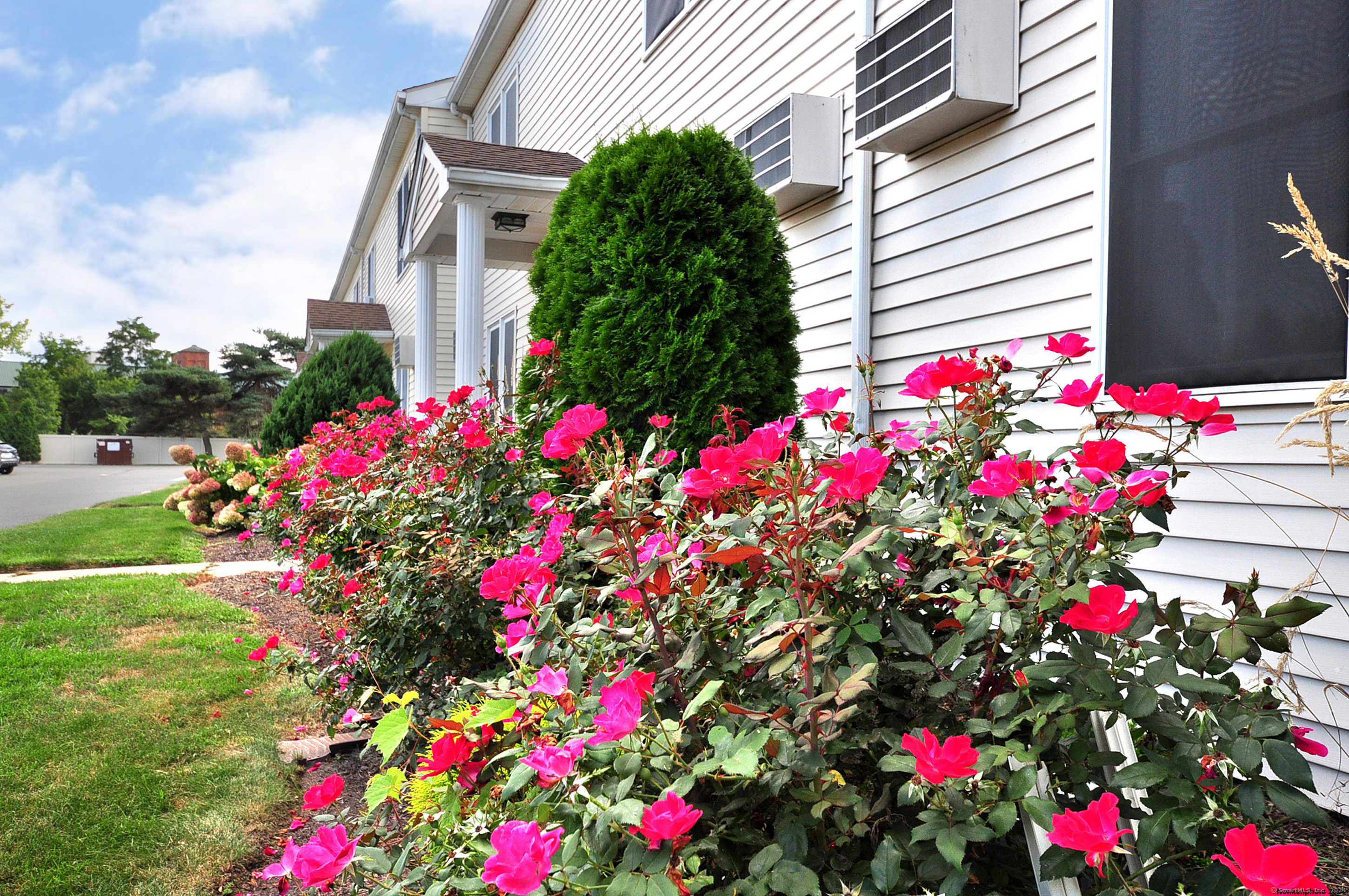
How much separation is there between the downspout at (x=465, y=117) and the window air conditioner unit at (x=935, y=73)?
10557 millimetres

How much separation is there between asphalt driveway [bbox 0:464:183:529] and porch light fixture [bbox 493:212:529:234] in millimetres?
8372

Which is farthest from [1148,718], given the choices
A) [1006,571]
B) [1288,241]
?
[1288,241]

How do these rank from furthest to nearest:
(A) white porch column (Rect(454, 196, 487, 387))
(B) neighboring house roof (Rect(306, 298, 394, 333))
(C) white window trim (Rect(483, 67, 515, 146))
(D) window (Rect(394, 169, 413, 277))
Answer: (B) neighboring house roof (Rect(306, 298, 394, 333)), (C) white window trim (Rect(483, 67, 515, 146)), (D) window (Rect(394, 169, 413, 277)), (A) white porch column (Rect(454, 196, 487, 387))

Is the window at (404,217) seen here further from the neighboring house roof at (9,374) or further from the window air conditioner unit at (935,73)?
the neighboring house roof at (9,374)

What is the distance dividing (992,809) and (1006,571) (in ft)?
1.57

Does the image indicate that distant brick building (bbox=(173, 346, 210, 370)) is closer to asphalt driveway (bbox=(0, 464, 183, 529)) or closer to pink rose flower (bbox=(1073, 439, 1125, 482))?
asphalt driveway (bbox=(0, 464, 183, 529))

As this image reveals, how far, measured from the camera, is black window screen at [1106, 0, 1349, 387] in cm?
228

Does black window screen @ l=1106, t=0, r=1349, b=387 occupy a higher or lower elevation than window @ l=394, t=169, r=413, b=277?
lower

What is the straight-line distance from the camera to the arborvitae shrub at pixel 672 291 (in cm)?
333

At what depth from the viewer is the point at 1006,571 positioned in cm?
139

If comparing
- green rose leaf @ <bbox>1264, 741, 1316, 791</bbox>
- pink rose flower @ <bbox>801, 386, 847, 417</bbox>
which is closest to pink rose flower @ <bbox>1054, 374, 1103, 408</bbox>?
pink rose flower @ <bbox>801, 386, 847, 417</bbox>

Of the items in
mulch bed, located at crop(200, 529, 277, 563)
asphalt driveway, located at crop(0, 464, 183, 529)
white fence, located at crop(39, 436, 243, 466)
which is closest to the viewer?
mulch bed, located at crop(200, 529, 277, 563)

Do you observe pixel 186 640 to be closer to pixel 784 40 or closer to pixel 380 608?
pixel 380 608

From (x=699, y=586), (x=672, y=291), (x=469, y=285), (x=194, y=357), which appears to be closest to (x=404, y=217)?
(x=469, y=285)
